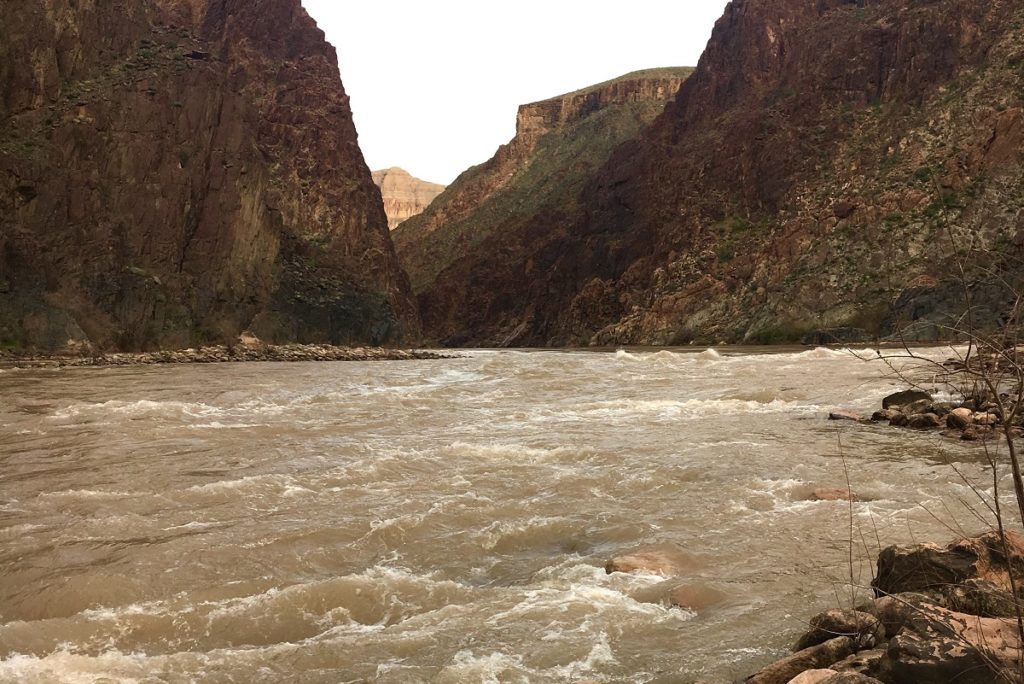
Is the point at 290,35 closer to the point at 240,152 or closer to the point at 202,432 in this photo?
the point at 240,152

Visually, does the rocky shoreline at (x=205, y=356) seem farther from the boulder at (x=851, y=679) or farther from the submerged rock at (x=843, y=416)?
the boulder at (x=851, y=679)

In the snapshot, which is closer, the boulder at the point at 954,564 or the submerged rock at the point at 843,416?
the boulder at the point at 954,564

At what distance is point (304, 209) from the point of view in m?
68.8

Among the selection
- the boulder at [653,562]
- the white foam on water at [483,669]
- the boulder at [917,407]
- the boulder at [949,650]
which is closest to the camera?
the boulder at [949,650]

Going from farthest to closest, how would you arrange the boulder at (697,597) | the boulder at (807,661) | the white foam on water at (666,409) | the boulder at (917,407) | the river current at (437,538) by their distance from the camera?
the white foam on water at (666,409) → the boulder at (917,407) → the boulder at (697,597) → the river current at (437,538) → the boulder at (807,661)

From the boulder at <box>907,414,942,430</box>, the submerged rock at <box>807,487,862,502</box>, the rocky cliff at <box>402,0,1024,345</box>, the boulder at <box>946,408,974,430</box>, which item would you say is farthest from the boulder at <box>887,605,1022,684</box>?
the rocky cliff at <box>402,0,1024,345</box>

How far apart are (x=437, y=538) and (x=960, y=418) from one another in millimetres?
10050

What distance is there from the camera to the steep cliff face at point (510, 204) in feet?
403

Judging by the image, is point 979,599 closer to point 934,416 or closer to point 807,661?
point 807,661

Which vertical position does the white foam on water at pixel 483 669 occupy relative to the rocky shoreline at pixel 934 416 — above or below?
above

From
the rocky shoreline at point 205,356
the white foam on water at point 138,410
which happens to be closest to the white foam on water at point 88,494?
the white foam on water at point 138,410

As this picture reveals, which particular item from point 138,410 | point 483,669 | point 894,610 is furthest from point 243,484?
point 138,410

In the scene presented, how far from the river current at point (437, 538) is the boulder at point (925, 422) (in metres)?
0.44

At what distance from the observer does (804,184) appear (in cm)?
7094
